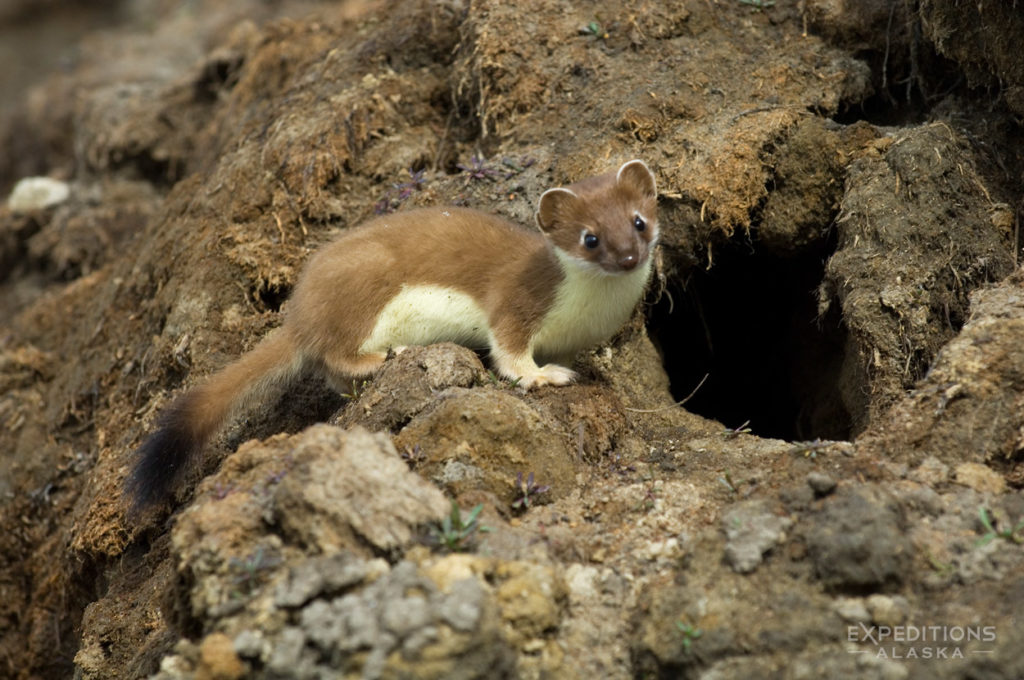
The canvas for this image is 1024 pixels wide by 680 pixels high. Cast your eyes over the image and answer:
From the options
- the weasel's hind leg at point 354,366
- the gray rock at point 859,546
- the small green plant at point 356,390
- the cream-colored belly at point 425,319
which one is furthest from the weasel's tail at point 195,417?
the gray rock at point 859,546

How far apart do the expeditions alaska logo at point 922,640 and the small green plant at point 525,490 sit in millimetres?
1532

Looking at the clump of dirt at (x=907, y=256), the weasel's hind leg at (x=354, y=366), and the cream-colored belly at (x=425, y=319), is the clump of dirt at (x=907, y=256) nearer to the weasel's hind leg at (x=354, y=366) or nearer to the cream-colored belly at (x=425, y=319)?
the cream-colored belly at (x=425, y=319)

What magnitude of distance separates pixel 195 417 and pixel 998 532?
3.94m

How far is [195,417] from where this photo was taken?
535 centimetres

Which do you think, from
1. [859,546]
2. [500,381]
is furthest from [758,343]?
[859,546]

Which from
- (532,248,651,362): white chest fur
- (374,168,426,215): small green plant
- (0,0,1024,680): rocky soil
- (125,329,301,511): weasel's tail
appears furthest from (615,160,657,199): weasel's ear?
(125,329,301,511): weasel's tail

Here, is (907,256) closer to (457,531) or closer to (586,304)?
(586,304)

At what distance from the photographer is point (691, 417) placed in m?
5.94

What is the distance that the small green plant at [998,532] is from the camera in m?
4.05

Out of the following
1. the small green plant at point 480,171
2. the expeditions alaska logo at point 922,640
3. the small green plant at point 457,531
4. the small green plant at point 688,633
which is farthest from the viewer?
the small green plant at point 480,171

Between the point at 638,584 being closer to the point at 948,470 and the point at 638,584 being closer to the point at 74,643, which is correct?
the point at 948,470

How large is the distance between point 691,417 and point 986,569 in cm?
218

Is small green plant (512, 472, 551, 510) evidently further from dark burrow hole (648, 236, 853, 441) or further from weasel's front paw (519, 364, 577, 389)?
dark burrow hole (648, 236, 853, 441)

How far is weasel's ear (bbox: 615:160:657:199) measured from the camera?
5422 mm
